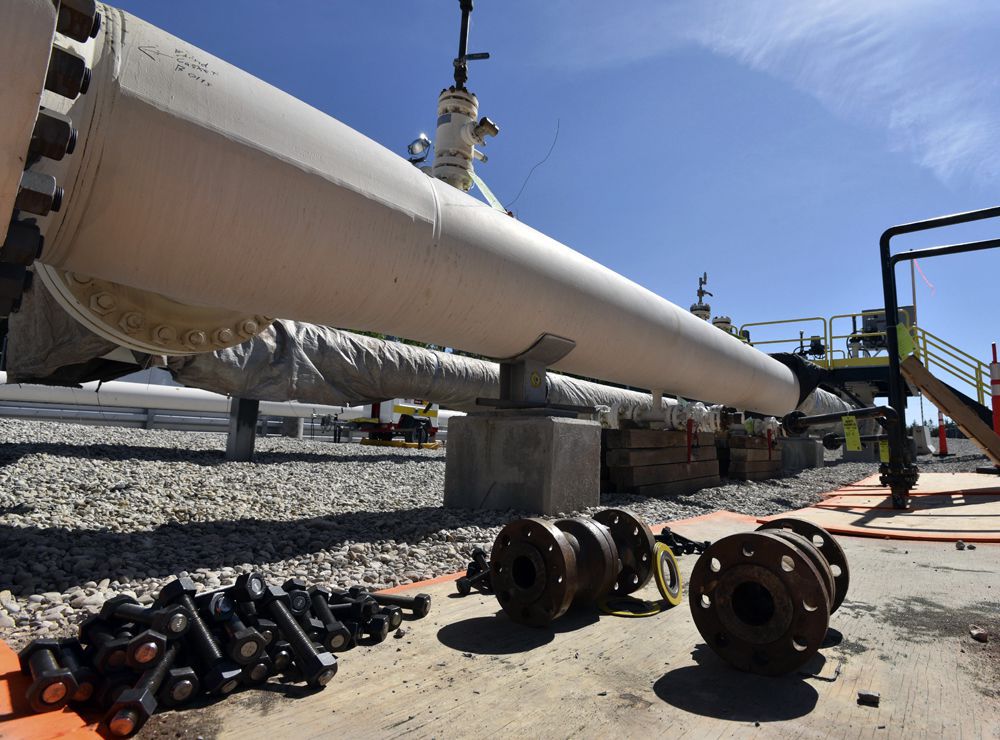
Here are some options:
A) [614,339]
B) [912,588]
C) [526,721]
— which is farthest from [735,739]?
[614,339]

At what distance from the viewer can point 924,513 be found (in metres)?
5.85

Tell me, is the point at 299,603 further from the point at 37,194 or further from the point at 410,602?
the point at 37,194

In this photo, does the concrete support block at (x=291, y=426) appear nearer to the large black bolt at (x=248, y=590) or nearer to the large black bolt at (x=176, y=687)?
the large black bolt at (x=248, y=590)

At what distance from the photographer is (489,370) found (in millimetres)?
9945

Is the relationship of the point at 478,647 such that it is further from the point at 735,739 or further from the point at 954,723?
the point at 954,723

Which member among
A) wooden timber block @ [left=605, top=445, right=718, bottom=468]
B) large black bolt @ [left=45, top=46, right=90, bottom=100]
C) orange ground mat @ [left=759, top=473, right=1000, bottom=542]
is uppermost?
large black bolt @ [left=45, top=46, right=90, bottom=100]

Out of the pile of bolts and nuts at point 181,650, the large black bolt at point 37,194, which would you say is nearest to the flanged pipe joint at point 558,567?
the pile of bolts and nuts at point 181,650

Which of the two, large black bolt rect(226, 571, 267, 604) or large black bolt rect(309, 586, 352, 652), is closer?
large black bolt rect(226, 571, 267, 604)

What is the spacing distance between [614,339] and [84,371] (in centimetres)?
474

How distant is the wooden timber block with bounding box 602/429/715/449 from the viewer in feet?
21.4

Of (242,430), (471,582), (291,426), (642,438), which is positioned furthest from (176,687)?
(291,426)

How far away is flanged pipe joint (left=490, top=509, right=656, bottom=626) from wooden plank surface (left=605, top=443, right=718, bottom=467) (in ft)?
12.2

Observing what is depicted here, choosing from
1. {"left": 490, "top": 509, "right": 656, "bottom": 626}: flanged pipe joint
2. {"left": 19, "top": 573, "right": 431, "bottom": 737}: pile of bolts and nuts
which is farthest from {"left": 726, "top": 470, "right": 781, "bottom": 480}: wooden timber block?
{"left": 19, "top": 573, "right": 431, "bottom": 737}: pile of bolts and nuts

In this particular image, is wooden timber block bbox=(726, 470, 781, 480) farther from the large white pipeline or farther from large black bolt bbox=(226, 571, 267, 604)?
large black bolt bbox=(226, 571, 267, 604)
